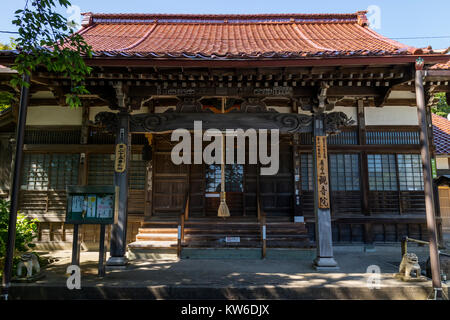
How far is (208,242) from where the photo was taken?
338 inches

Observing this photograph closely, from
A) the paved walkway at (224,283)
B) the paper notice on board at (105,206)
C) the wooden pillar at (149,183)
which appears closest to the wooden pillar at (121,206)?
the paved walkway at (224,283)

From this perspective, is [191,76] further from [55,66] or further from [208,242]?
[208,242]

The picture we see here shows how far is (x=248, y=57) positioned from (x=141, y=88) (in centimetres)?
276

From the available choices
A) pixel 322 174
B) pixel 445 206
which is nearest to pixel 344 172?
pixel 322 174

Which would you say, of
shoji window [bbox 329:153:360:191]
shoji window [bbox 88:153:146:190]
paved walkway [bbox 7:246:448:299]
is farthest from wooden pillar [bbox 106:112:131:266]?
shoji window [bbox 329:153:360:191]

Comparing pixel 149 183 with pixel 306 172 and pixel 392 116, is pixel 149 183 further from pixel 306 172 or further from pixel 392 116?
pixel 392 116

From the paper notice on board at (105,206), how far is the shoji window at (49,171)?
3827 millimetres

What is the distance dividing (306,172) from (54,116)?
27.4 feet

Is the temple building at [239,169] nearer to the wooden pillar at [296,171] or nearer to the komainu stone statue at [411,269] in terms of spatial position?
the wooden pillar at [296,171]

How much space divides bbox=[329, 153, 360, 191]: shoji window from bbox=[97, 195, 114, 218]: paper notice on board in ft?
22.1

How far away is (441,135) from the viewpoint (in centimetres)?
1210

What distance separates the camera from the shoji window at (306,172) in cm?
984

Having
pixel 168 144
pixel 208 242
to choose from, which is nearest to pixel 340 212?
pixel 208 242

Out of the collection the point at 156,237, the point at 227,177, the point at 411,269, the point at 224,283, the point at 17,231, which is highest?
the point at 227,177
